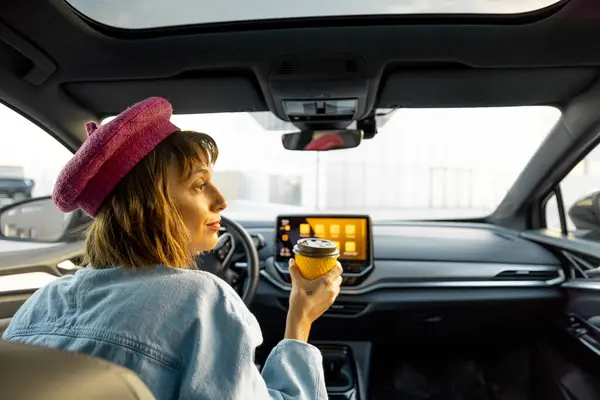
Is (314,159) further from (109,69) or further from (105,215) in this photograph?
(105,215)

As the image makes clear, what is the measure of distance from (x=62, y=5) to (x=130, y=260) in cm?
159

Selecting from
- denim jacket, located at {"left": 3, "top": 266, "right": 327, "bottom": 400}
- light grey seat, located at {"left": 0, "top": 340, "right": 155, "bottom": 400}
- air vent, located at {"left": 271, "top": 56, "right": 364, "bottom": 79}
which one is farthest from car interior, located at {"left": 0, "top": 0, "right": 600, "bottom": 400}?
light grey seat, located at {"left": 0, "top": 340, "right": 155, "bottom": 400}

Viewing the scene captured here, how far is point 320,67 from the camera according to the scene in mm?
2561

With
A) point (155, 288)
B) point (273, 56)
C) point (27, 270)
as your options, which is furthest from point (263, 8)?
point (27, 270)

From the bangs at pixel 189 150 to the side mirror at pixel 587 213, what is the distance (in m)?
2.69

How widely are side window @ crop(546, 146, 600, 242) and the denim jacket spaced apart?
2.73 meters

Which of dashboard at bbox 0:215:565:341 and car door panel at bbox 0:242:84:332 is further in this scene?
dashboard at bbox 0:215:565:341

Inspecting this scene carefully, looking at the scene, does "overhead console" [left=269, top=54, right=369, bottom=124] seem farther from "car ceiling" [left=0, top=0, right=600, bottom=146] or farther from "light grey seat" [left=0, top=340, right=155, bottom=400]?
"light grey seat" [left=0, top=340, right=155, bottom=400]

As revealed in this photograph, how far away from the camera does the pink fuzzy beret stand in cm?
106

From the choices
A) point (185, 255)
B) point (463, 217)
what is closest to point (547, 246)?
point (463, 217)

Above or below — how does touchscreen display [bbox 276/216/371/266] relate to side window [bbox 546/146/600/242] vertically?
below

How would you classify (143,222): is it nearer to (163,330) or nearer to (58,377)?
(163,330)

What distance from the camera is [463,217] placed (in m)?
4.02

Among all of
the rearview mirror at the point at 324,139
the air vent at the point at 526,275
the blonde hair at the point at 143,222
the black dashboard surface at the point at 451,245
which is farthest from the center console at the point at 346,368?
the blonde hair at the point at 143,222
